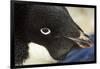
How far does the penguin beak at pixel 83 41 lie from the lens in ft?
6.99

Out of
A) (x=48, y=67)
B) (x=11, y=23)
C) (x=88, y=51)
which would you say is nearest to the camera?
(x=11, y=23)

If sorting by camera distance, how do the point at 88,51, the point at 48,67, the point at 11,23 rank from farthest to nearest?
the point at 88,51, the point at 48,67, the point at 11,23

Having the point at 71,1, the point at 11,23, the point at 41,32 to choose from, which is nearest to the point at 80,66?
the point at 41,32

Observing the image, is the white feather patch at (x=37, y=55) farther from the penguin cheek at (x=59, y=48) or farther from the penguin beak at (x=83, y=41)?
the penguin beak at (x=83, y=41)

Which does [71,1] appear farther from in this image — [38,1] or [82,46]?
[82,46]

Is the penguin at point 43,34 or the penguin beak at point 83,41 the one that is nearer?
the penguin at point 43,34

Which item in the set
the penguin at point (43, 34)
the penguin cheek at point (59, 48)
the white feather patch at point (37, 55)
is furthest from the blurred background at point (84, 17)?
the white feather patch at point (37, 55)

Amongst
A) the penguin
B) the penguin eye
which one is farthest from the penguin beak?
the penguin eye

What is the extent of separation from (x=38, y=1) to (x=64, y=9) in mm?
302

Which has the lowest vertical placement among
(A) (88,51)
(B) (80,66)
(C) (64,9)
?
(B) (80,66)

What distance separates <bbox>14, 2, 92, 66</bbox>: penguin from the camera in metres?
1.92

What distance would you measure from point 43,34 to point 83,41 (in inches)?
19.0

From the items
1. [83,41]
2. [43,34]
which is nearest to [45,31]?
[43,34]

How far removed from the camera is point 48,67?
2.05 metres
